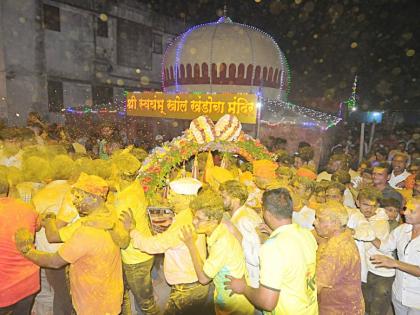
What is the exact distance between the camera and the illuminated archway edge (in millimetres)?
4801

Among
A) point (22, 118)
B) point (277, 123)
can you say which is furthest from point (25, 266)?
point (22, 118)

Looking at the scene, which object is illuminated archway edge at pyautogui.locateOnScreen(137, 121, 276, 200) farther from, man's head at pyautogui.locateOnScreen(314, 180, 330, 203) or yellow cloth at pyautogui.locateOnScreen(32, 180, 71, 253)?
man's head at pyautogui.locateOnScreen(314, 180, 330, 203)

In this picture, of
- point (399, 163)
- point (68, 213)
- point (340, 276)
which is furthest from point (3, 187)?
point (399, 163)

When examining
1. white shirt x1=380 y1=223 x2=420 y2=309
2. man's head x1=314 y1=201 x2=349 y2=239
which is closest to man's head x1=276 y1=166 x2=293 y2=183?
white shirt x1=380 y1=223 x2=420 y2=309

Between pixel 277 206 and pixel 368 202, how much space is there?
1.78 meters

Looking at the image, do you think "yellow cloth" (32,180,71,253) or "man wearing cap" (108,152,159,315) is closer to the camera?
"man wearing cap" (108,152,159,315)

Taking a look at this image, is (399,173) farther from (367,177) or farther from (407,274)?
(407,274)

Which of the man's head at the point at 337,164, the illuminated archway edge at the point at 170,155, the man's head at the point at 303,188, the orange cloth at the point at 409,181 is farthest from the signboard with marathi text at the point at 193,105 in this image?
the orange cloth at the point at 409,181

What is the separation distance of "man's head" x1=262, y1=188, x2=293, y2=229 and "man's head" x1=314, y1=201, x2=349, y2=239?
19.9 inches

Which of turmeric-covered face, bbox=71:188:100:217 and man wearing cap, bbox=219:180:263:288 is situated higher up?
turmeric-covered face, bbox=71:188:100:217

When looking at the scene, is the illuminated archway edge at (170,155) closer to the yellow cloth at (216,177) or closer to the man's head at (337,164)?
the yellow cloth at (216,177)

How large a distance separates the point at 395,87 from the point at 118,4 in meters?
19.2

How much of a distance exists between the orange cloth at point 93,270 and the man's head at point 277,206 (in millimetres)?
1471

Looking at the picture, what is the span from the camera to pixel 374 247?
12.9 feet
